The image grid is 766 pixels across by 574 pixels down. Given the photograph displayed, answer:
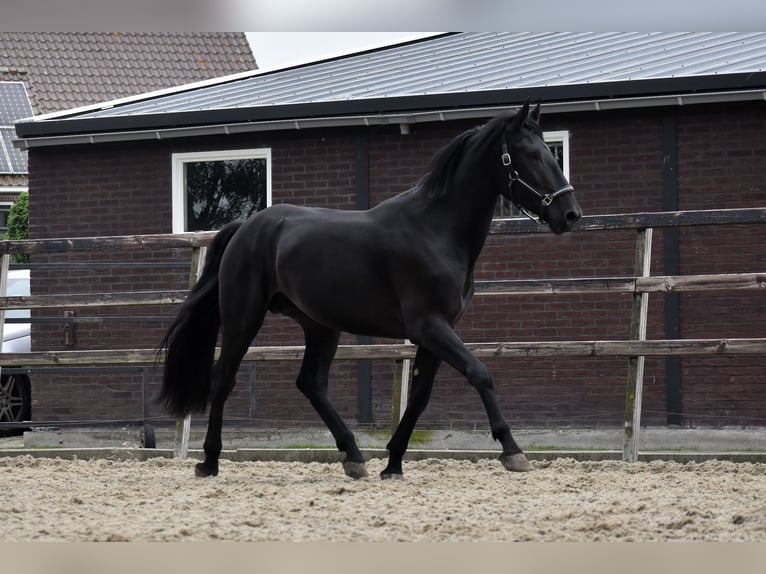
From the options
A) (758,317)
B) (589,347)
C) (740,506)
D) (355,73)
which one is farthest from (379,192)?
(740,506)

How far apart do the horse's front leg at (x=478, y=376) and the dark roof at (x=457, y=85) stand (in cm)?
500

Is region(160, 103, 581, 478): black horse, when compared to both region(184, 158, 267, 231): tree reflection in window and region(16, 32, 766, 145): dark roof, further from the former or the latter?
region(184, 158, 267, 231): tree reflection in window

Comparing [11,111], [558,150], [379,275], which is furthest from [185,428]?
[11,111]

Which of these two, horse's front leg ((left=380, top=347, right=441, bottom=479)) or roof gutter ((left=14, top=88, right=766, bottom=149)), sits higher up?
roof gutter ((left=14, top=88, right=766, bottom=149))

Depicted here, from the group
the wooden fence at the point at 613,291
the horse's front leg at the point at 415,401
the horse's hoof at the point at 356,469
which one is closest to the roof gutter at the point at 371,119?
the wooden fence at the point at 613,291

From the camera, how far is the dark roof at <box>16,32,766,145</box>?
31.6ft

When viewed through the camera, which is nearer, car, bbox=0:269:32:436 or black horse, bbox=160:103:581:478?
black horse, bbox=160:103:581:478

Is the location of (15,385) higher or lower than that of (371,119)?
lower

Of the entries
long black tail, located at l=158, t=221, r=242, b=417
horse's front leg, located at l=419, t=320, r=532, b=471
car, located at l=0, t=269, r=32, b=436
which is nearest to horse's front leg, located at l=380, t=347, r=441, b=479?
horse's front leg, located at l=419, t=320, r=532, b=471

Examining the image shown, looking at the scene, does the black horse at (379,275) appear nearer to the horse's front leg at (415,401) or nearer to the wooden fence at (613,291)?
the horse's front leg at (415,401)

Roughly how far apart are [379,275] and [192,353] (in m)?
1.30

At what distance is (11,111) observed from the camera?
27.5 m

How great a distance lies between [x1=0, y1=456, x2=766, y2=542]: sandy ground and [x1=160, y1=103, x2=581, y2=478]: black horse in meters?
0.38

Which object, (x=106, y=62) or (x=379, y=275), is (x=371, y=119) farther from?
(x=106, y=62)
